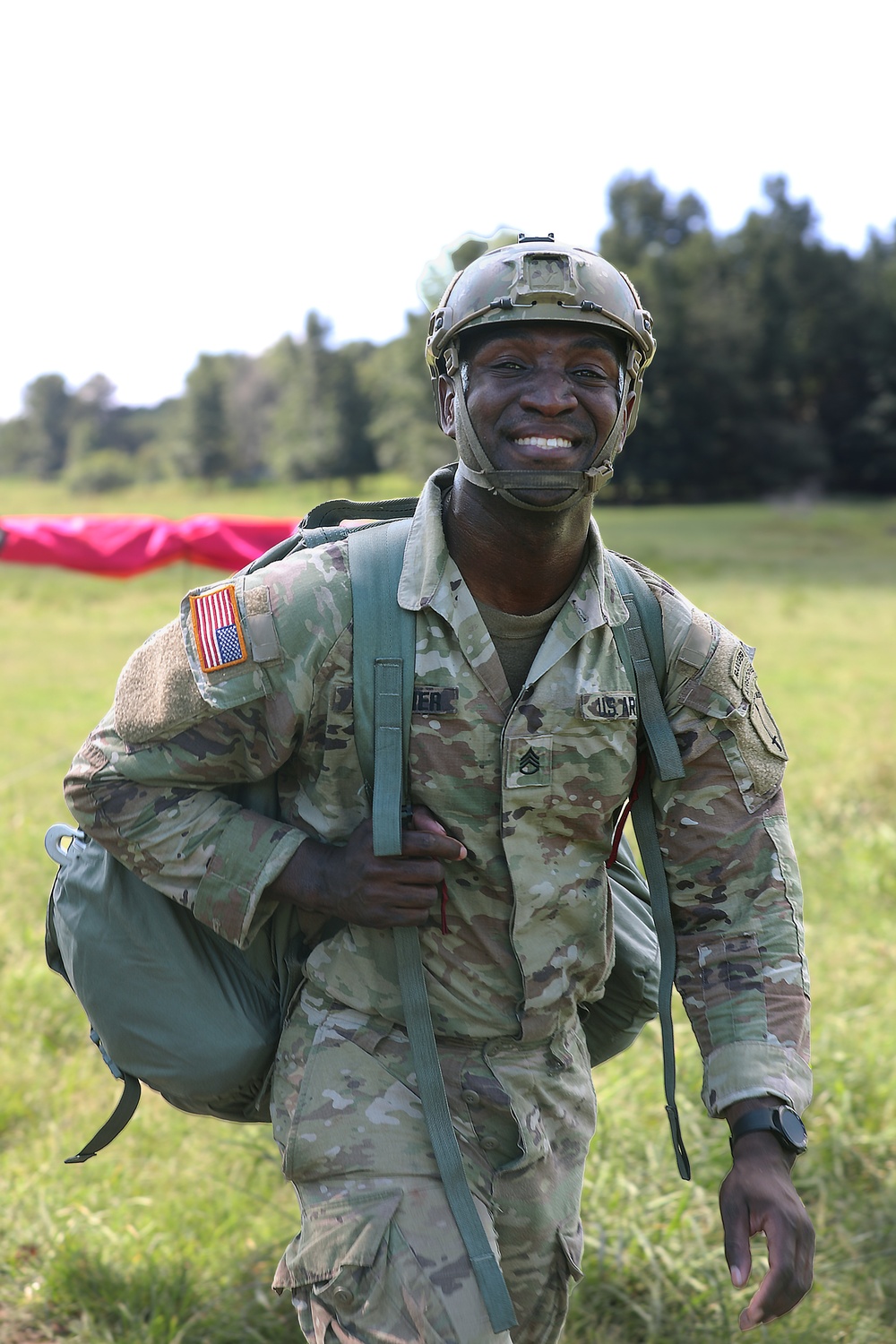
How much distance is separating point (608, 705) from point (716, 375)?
2144 inches

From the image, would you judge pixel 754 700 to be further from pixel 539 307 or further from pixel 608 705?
pixel 539 307

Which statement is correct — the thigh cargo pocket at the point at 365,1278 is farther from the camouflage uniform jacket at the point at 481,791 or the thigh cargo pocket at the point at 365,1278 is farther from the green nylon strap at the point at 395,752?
the camouflage uniform jacket at the point at 481,791

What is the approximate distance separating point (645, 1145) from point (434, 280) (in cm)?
319

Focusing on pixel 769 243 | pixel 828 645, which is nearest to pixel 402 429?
pixel 769 243

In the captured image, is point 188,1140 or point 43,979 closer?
point 188,1140

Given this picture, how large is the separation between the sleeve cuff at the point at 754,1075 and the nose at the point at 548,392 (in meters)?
1.27

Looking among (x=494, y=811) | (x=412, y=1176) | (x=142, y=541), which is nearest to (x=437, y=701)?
(x=494, y=811)

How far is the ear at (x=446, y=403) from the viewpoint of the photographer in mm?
2672

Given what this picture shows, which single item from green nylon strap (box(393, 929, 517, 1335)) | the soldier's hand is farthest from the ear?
green nylon strap (box(393, 929, 517, 1335))

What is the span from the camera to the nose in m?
2.45

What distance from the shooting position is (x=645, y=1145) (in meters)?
4.09

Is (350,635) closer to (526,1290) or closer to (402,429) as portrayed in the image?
(526,1290)

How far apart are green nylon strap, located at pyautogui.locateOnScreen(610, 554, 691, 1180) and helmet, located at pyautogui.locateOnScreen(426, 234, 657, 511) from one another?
263 mm

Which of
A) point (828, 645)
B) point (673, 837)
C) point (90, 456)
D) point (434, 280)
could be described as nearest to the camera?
point (673, 837)
